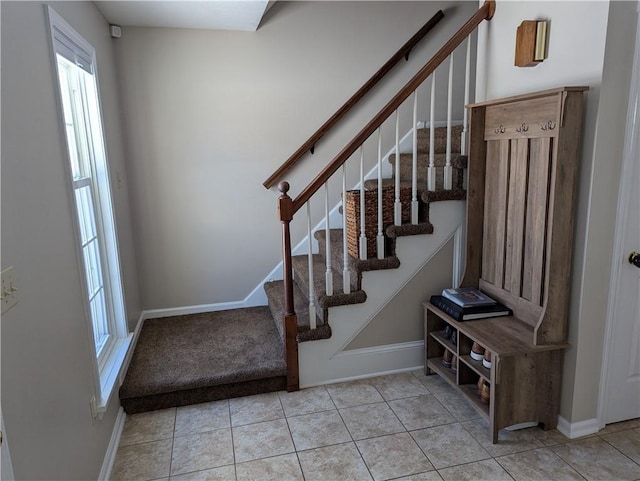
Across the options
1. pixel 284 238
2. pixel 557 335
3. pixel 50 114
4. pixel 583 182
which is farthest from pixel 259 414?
pixel 583 182

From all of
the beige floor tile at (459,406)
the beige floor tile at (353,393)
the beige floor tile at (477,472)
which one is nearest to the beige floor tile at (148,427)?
the beige floor tile at (353,393)

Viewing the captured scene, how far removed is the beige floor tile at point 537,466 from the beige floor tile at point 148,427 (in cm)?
172

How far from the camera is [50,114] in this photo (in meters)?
1.68

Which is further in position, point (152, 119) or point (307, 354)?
point (152, 119)

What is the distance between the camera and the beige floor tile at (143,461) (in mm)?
2090

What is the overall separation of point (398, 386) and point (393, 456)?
66cm

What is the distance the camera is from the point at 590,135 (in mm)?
Answer: 2012

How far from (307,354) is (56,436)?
1504mm

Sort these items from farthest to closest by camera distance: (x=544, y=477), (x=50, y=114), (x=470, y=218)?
(x=470, y=218), (x=544, y=477), (x=50, y=114)

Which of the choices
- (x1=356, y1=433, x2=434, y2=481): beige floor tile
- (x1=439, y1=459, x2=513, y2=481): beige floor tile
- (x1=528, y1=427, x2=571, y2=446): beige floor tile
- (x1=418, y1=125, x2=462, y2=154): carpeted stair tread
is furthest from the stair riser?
(x1=418, y1=125, x2=462, y2=154): carpeted stair tread

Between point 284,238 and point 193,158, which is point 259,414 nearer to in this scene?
point 284,238

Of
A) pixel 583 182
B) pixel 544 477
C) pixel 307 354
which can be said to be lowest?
pixel 544 477

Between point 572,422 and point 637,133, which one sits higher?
point 637,133

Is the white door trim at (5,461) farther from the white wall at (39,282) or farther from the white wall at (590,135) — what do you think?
the white wall at (590,135)
